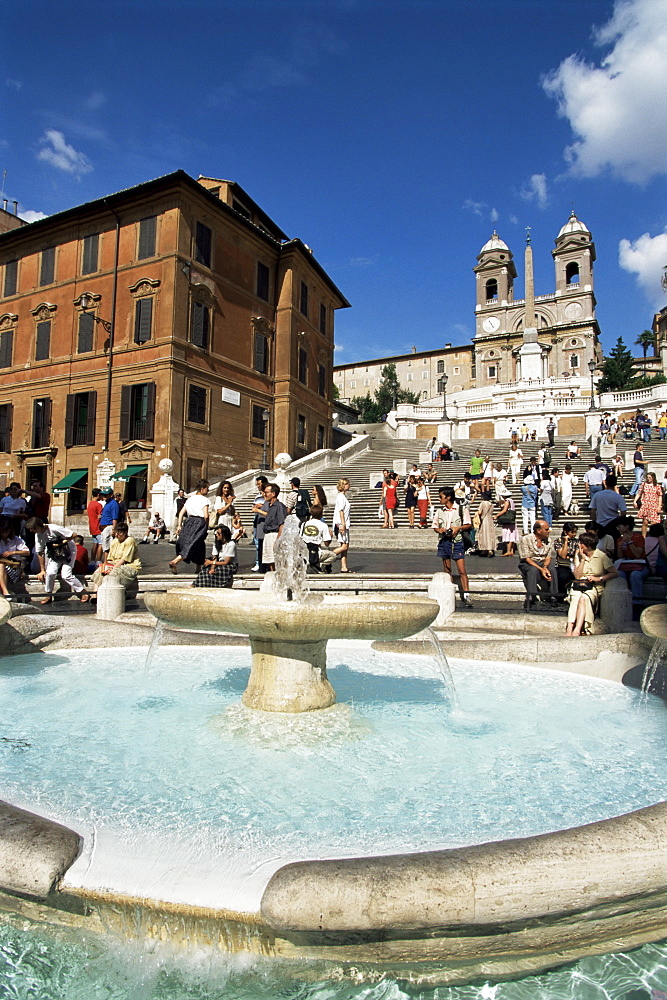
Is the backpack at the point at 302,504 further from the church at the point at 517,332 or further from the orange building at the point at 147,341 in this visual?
the church at the point at 517,332

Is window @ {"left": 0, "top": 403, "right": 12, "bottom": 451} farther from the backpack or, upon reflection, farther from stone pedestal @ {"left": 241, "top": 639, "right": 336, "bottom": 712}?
stone pedestal @ {"left": 241, "top": 639, "right": 336, "bottom": 712}

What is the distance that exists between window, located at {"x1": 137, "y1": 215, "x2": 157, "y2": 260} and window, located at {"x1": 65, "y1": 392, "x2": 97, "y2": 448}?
6497 mm

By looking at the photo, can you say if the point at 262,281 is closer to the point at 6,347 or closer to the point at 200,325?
the point at 200,325

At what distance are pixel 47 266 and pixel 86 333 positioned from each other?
4663 mm

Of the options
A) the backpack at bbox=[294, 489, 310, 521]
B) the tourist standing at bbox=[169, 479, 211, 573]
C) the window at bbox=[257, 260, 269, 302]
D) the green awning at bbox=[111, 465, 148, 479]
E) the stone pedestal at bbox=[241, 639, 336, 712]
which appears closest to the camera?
the stone pedestal at bbox=[241, 639, 336, 712]

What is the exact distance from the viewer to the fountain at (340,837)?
6.54 feet

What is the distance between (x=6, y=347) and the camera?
31.1 metres

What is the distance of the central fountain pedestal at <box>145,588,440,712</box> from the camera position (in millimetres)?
3834

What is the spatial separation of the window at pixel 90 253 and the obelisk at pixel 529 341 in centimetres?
3375

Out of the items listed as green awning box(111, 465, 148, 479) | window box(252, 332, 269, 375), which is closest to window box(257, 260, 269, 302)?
window box(252, 332, 269, 375)

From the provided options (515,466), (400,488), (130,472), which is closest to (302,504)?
(400,488)

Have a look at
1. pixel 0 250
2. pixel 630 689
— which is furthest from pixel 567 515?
pixel 0 250

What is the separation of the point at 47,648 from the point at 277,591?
310cm

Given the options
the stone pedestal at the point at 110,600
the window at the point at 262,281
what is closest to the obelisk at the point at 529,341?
the window at the point at 262,281
